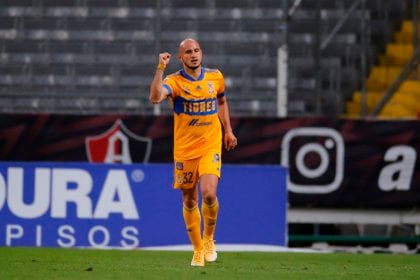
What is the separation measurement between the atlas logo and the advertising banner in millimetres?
883

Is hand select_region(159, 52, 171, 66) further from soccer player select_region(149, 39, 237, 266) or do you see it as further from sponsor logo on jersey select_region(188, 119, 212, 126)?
sponsor logo on jersey select_region(188, 119, 212, 126)

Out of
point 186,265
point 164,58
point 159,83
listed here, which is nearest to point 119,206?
point 186,265


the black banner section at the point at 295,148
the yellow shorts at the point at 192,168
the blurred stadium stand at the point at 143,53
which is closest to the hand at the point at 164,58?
the yellow shorts at the point at 192,168

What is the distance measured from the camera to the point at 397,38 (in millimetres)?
18844

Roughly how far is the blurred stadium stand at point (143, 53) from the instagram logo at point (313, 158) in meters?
0.90

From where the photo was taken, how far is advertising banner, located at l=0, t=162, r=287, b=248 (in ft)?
46.9

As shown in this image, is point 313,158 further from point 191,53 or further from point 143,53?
point 191,53

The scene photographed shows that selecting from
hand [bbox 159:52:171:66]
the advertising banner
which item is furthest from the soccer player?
the advertising banner

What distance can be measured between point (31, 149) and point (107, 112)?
4.50ft

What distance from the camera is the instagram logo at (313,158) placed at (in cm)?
1543

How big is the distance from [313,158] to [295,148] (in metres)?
0.28

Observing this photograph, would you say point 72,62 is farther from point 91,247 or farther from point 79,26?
point 91,247

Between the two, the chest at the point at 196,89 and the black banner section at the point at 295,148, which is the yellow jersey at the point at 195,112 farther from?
the black banner section at the point at 295,148

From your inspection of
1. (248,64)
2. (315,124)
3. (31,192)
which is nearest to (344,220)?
(315,124)
